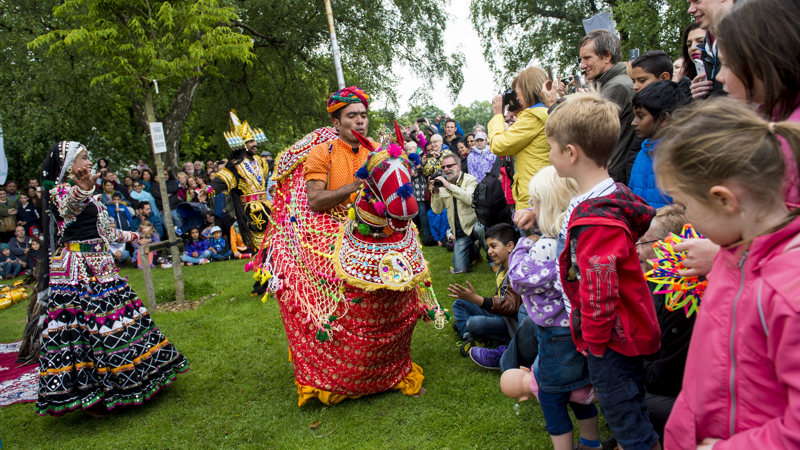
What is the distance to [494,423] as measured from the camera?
3383mm

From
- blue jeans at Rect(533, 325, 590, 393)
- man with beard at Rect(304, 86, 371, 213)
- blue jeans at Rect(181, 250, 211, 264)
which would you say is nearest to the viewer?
blue jeans at Rect(533, 325, 590, 393)

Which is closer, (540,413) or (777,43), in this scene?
(777,43)

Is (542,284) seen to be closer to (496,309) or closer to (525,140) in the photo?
(496,309)

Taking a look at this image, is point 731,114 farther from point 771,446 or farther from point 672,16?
point 672,16

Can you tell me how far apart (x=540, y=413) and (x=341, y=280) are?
1.64m

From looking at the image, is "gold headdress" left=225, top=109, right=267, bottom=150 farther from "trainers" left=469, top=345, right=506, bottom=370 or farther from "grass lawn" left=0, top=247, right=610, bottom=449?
"trainers" left=469, top=345, right=506, bottom=370

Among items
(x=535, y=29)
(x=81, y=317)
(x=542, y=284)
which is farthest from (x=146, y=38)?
(x=535, y=29)

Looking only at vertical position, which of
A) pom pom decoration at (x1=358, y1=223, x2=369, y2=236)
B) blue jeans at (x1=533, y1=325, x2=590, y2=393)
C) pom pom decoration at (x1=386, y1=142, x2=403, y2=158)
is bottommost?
blue jeans at (x1=533, y1=325, x2=590, y2=393)

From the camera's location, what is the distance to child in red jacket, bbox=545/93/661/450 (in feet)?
6.80

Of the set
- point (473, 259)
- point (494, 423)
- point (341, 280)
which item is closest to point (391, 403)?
point (494, 423)

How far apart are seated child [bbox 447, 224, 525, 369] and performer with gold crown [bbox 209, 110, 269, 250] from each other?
133 inches

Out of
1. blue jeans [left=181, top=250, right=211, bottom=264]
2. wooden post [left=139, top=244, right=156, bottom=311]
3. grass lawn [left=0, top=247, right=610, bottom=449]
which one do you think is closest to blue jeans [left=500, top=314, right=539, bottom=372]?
grass lawn [left=0, top=247, right=610, bottom=449]

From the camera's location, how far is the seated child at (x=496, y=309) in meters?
4.03

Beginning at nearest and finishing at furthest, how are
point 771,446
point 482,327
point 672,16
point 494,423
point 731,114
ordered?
point 771,446, point 731,114, point 494,423, point 482,327, point 672,16
